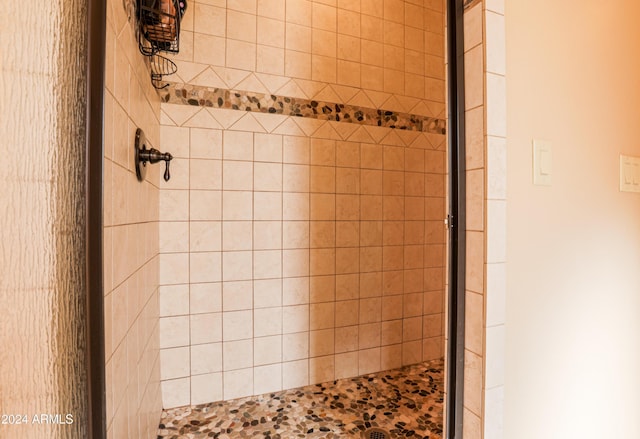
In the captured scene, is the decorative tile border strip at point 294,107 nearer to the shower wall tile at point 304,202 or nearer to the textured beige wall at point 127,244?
the shower wall tile at point 304,202

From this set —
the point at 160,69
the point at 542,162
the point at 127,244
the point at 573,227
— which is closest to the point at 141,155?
the point at 127,244

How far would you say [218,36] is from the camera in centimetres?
Result: 169

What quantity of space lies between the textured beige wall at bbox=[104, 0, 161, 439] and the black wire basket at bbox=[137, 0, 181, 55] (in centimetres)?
8

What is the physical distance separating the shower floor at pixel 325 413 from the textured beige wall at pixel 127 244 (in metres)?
0.25

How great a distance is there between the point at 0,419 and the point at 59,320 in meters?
0.14

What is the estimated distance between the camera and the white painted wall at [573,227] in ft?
2.84

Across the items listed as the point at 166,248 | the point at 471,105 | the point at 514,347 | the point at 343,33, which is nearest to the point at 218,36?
the point at 343,33

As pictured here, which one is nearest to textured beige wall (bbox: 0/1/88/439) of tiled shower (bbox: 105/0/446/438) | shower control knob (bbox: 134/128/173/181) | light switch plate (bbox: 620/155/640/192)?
shower control knob (bbox: 134/128/173/181)

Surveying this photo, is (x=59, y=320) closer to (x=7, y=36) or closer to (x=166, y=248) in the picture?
(x=7, y=36)

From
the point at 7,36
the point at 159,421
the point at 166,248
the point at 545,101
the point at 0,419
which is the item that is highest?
the point at 545,101

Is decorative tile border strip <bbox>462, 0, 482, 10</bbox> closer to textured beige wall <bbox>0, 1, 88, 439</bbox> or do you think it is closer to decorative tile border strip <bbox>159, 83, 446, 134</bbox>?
textured beige wall <bbox>0, 1, 88, 439</bbox>

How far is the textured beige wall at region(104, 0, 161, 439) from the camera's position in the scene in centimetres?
73

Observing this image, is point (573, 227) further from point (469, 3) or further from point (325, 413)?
point (325, 413)

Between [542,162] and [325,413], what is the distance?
61.3 inches
